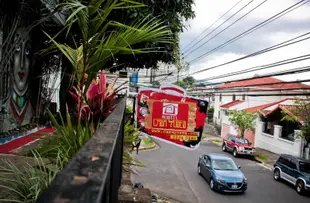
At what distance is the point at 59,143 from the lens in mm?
2162

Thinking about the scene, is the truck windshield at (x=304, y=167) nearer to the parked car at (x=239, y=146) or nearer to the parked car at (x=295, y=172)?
the parked car at (x=295, y=172)

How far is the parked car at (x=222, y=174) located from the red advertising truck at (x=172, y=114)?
19.2ft

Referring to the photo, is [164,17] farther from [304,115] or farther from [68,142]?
[304,115]

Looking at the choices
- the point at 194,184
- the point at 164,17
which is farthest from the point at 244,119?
the point at 164,17

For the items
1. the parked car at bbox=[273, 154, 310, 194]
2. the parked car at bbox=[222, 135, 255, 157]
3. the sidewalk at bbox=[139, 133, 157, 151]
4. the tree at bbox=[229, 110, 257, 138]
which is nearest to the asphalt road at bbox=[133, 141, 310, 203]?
the parked car at bbox=[273, 154, 310, 194]

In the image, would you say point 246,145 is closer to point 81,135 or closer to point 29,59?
point 29,59

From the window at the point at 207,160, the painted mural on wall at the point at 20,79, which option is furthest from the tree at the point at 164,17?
the window at the point at 207,160

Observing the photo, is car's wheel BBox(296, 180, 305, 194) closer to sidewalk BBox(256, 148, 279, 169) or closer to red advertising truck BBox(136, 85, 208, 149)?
sidewalk BBox(256, 148, 279, 169)

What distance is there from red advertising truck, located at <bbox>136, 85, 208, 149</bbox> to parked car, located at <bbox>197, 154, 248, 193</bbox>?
585cm

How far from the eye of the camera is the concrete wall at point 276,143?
18759 millimetres

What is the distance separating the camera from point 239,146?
20.6 m

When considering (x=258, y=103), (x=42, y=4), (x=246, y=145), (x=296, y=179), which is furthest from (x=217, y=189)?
(x=258, y=103)

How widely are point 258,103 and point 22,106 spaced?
2870 centimetres

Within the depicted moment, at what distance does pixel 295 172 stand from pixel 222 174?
3.54 m
